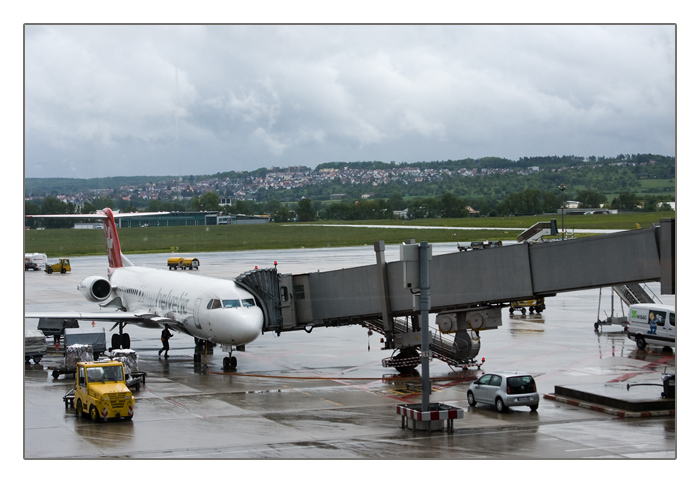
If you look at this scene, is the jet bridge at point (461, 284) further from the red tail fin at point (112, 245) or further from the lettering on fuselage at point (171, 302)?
the red tail fin at point (112, 245)

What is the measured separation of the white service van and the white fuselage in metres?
19.6

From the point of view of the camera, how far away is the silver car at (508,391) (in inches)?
1161

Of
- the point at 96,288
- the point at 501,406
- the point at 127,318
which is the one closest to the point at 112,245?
the point at 96,288

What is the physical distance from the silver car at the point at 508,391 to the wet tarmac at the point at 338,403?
0.37 metres

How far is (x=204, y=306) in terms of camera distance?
128 ft

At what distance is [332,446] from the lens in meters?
23.7

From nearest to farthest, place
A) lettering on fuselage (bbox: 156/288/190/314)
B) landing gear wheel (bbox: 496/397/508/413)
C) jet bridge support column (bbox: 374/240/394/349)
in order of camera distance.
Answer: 1. landing gear wheel (bbox: 496/397/508/413)
2. jet bridge support column (bbox: 374/240/394/349)
3. lettering on fuselage (bbox: 156/288/190/314)

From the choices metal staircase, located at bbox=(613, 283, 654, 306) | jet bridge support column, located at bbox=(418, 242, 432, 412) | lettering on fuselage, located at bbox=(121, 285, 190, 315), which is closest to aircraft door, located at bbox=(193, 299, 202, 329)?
lettering on fuselage, located at bbox=(121, 285, 190, 315)

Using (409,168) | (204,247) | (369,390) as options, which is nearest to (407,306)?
(369,390)

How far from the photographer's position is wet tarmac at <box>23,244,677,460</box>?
76.9 feet

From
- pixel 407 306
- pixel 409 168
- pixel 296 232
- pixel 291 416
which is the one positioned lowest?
pixel 291 416

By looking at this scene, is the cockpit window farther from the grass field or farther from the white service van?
the white service van
